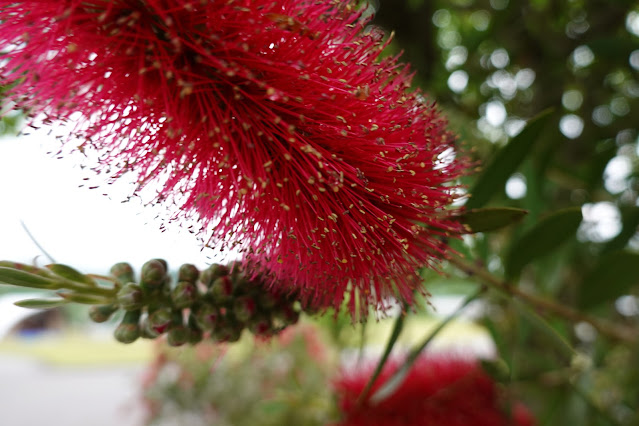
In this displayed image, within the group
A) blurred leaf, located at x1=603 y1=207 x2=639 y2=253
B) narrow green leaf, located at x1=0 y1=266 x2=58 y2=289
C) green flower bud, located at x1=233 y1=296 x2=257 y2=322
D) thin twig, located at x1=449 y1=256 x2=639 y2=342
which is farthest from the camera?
blurred leaf, located at x1=603 y1=207 x2=639 y2=253

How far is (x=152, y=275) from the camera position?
1.51 feet

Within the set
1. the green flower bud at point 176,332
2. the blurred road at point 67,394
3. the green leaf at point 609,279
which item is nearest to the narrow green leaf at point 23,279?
the green flower bud at point 176,332

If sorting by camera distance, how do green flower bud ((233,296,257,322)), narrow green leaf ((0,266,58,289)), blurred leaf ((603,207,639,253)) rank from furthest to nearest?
blurred leaf ((603,207,639,253)) < green flower bud ((233,296,257,322)) < narrow green leaf ((0,266,58,289))

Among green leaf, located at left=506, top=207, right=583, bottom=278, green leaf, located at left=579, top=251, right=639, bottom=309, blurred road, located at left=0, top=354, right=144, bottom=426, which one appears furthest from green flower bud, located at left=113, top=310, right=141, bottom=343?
blurred road, located at left=0, top=354, right=144, bottom=426

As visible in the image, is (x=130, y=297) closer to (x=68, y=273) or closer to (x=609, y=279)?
(x=68, y=273)

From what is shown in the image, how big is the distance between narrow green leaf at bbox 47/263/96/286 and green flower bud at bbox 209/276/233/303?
12 cm

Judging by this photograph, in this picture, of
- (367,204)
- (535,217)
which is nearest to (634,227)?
(535,217)

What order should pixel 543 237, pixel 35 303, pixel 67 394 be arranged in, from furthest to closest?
pixel 67 394
pixel 543 237
pixel 35 303

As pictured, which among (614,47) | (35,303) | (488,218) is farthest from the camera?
(614,47)

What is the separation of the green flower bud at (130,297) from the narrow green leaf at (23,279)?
6 cm

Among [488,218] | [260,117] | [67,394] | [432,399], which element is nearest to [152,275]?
[260,117]

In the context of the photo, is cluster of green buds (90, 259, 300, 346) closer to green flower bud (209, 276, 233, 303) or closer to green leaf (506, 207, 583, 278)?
green flower bud (209, 276, 233, 303)

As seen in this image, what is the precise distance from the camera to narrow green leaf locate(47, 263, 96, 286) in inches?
16.1

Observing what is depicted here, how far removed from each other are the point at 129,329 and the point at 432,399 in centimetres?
63
